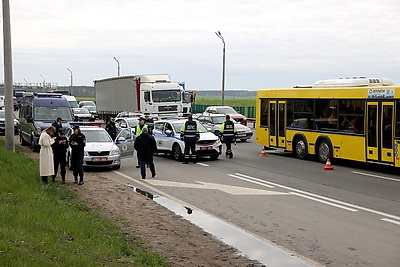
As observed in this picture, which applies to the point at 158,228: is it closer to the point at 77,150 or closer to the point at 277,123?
the point at 77,150

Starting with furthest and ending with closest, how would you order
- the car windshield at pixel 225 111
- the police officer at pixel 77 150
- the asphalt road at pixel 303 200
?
the car windshield at pixel 225 111 → the police officer at pixel 77 150 → the asphalt road at pixel 303 200

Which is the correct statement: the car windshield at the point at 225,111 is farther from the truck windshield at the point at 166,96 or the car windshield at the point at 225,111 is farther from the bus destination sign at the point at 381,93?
the bus destination sign at the point at 381,93

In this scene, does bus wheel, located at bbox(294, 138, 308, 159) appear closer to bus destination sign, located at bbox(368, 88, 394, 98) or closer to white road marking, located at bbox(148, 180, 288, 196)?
bus destination sign, located at bbox(368, 88, 394, 98)

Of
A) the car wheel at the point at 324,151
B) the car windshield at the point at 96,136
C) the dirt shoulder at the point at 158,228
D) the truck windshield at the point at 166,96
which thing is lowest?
the dirt shoulder at the point at 158,228

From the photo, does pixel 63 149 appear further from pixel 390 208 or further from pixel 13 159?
pixel 390 208

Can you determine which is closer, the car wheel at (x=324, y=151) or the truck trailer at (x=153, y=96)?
the car wheel at (x=324, y=151)

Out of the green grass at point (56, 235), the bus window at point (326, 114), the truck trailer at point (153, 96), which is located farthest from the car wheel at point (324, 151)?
the truck trailer at point (153, 96)

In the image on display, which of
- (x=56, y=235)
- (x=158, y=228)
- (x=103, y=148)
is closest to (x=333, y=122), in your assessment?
(x=103, y=148)

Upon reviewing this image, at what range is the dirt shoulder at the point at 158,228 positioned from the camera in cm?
887

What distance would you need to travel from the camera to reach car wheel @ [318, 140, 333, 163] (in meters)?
20.9

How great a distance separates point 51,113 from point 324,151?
12.6 metres

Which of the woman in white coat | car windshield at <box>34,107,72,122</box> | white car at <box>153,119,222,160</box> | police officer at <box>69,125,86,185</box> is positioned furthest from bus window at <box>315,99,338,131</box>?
car windshield at <box>34,107,72,122</box>

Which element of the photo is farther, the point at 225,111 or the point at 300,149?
the point at 225,111

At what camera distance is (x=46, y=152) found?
1486 centimetres
